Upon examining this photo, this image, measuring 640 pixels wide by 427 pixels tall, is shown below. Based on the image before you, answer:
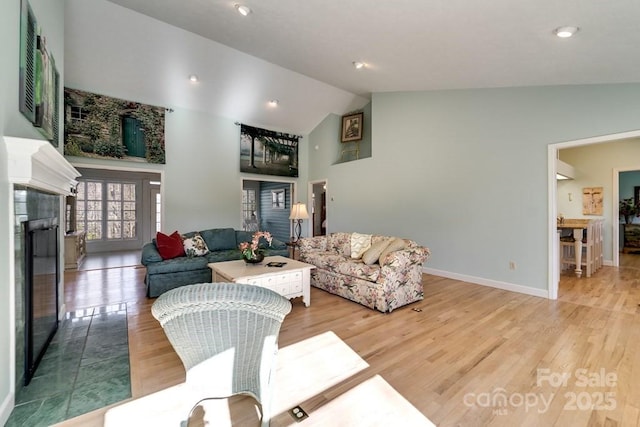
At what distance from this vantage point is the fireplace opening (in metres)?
2.02

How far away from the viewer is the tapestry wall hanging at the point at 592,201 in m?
6.02

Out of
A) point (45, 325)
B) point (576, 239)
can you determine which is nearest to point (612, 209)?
point (576, 239)

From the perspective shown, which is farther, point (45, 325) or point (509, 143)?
point (509, 143)

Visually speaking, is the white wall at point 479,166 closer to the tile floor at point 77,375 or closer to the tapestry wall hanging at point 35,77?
the tile floor at point 77,375

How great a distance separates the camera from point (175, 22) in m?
3.95

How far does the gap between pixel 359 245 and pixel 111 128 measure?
5350mm

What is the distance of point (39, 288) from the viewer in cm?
231

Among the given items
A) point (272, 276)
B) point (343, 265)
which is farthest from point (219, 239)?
point (343, 265)

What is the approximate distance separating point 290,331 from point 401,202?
12.2 ft

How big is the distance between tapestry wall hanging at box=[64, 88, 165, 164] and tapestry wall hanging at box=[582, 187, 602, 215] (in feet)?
31.0

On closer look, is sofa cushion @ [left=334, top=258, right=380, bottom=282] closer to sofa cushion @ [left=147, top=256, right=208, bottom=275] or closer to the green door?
sofa cushion @ [left=147, top=256, right=208, bottom=275]

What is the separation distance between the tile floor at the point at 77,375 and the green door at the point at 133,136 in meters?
3.76

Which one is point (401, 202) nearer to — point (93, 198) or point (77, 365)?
point (77, 365)

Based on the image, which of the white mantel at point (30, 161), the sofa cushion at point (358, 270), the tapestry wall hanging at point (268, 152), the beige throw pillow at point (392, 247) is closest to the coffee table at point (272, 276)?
the sofa cushion at point (358, 270)
